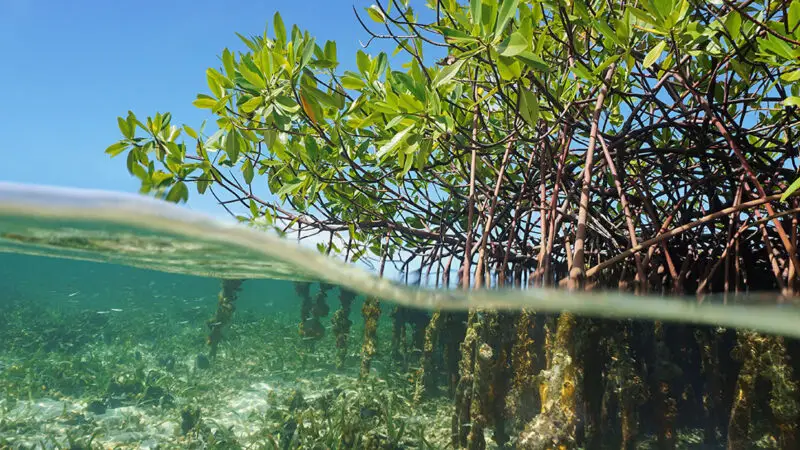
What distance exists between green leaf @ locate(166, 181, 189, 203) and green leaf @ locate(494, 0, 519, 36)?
8.42 ft

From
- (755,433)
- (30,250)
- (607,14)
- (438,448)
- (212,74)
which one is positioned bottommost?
(438,448)

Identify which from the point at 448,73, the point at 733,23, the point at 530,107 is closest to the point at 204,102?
the point at 448,73

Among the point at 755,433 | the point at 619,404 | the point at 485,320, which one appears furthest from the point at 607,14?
the point at 755,433

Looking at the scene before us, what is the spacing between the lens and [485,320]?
3.35 metres

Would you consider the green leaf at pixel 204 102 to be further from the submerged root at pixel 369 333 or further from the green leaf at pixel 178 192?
the submerged root at pixel 369 333

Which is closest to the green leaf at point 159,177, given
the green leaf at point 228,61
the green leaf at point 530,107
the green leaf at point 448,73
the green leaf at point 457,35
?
the green leaf at point 228,61

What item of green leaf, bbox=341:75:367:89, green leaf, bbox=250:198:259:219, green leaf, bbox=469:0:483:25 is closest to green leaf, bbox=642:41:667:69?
green leaf, bbox=469:0:483:25

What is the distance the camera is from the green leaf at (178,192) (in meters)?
3.65

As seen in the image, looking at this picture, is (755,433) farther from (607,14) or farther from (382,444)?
(607,14)

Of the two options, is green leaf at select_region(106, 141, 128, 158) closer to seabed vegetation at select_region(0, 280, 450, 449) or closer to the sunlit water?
the sunlit water

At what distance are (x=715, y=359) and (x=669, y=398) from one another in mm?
813

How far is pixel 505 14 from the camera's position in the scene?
6.65 ft

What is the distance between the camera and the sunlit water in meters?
3.13

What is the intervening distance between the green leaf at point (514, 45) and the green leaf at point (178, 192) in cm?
256
